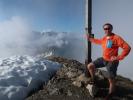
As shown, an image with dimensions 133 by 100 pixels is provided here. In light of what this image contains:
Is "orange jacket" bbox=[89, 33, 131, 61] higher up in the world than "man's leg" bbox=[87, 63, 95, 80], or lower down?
higher up

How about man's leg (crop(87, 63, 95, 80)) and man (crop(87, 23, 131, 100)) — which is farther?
man's leg (crop(87, 63, 95, 80))

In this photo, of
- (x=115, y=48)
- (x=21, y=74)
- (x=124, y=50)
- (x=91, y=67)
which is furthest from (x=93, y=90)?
(x=21, y=74)

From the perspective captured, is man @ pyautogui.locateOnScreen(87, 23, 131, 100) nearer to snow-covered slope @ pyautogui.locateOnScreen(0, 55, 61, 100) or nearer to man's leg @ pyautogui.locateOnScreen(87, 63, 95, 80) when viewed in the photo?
man's leg @ pyautogui.locateOnScreen(87, 63, 95, 80)

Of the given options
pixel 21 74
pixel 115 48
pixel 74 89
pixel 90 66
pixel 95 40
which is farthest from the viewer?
pixel 21 74

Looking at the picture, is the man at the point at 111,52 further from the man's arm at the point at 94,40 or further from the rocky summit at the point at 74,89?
the rocky summit at the point at 74,89

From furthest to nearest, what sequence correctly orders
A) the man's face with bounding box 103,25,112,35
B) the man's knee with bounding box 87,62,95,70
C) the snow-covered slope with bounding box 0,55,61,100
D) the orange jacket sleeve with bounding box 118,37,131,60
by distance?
the snow-covered slope with bounding box 0,55,61,100 < the man's knee with bounding box 87,62,95,70 < the man's face with bounding box 103,25,112,35 < the orange jacket sleeve with bounding box 118,37,131,60

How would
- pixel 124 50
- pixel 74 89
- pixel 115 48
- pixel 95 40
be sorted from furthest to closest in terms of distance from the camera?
pixel 74 89 < pixel 95 40 < pixel 115 48 < pixel 124 50

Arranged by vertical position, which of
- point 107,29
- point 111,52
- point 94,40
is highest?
point 107,29

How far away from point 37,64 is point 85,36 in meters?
3.14

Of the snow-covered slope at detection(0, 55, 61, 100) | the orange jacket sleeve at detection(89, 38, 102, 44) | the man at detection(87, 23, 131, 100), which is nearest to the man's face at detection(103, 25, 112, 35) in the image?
the man at detection(87, 23, 131, 100)

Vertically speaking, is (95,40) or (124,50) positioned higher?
(95,40)

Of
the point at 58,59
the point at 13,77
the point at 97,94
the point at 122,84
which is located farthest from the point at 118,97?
the point at 58,59

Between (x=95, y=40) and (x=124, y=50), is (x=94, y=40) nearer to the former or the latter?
(x=95, y=40)

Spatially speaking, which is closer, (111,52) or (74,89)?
(111,52)
